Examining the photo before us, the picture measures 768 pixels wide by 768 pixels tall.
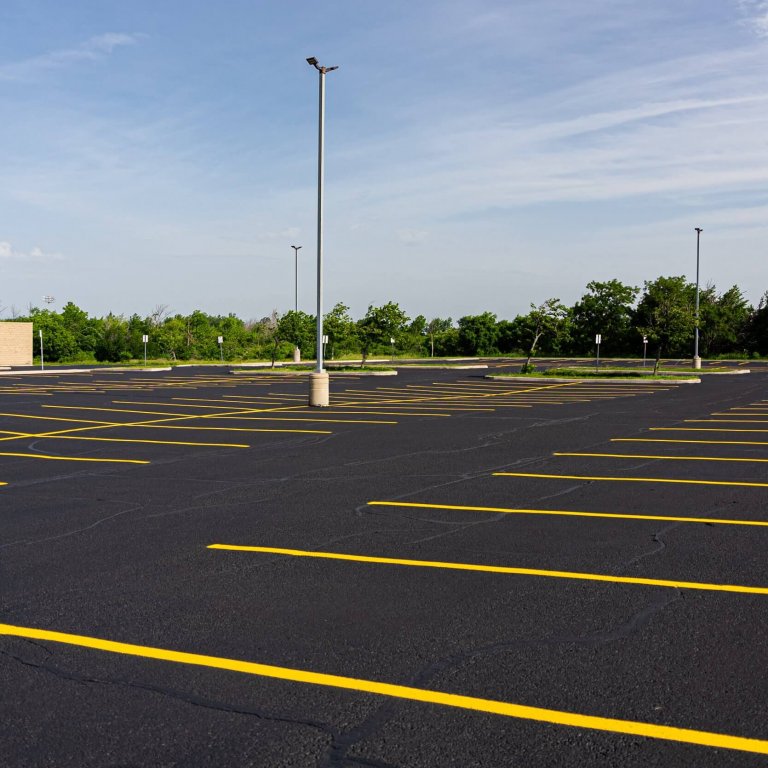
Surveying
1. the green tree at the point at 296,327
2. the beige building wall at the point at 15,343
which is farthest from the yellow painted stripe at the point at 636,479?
the beige building wall at the point at 15,343

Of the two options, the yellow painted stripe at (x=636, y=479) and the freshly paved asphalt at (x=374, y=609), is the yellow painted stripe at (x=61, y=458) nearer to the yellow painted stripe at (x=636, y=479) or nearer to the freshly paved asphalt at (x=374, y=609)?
the freshly paved asphalt at (x=374, y=609)

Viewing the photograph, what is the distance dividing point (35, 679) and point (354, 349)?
66682 millimetres

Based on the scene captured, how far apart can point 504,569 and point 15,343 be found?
60.1 m

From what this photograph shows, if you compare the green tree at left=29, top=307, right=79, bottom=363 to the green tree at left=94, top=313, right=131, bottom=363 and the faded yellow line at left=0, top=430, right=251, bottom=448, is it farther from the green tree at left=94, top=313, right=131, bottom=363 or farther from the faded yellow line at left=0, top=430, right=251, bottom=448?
the faded yellow line at left=0, top=430, right=251, bottom=448

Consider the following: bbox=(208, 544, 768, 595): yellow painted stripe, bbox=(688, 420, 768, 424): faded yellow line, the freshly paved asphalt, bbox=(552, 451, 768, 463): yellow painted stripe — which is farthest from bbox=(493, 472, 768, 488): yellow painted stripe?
bbox=(688, 420, 768, 424): faded yellow line

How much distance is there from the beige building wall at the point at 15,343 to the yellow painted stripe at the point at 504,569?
191 ft

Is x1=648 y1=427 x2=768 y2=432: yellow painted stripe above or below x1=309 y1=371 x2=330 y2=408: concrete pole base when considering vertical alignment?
below

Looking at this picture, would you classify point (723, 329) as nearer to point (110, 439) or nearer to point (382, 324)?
point (382, 324)

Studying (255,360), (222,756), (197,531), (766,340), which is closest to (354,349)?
(255,360)

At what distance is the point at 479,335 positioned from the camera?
7419cm

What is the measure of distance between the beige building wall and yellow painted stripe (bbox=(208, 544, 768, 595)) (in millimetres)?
58101

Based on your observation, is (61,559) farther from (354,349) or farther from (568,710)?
(354,349)

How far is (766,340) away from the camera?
66.3m

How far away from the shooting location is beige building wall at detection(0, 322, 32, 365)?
193 feet
